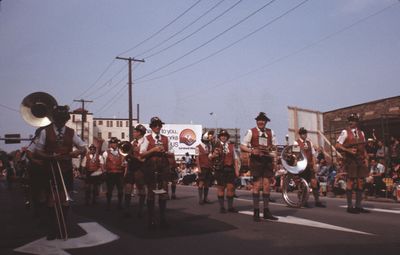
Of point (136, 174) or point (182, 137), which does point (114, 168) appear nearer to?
point (136, 174)

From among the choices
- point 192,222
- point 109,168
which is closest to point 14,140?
point 109,168

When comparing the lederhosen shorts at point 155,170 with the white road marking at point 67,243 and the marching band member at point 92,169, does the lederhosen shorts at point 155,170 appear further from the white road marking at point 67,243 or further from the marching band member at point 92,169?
the marching band member at point 92,169

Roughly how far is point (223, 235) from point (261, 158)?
2.47 metres

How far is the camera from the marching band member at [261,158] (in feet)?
27.7

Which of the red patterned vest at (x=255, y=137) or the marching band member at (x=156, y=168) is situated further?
the red patterned vest at (x=255, y=137)

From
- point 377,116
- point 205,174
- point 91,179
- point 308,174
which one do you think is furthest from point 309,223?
point 377,116

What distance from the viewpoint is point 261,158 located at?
8.56 metres

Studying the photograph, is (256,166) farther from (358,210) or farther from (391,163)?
(391,163)

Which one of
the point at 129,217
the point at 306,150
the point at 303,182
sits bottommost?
the point at 129,217

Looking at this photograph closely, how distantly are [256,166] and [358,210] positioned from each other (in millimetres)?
2819

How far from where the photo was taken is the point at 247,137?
8.73 meters

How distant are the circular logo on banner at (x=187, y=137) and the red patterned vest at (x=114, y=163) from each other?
3863cm

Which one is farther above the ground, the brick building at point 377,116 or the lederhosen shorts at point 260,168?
the brick building at point 377,116

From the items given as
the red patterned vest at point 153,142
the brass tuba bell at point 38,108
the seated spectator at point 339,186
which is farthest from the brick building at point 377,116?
the brass tuba bell at point 38,108
